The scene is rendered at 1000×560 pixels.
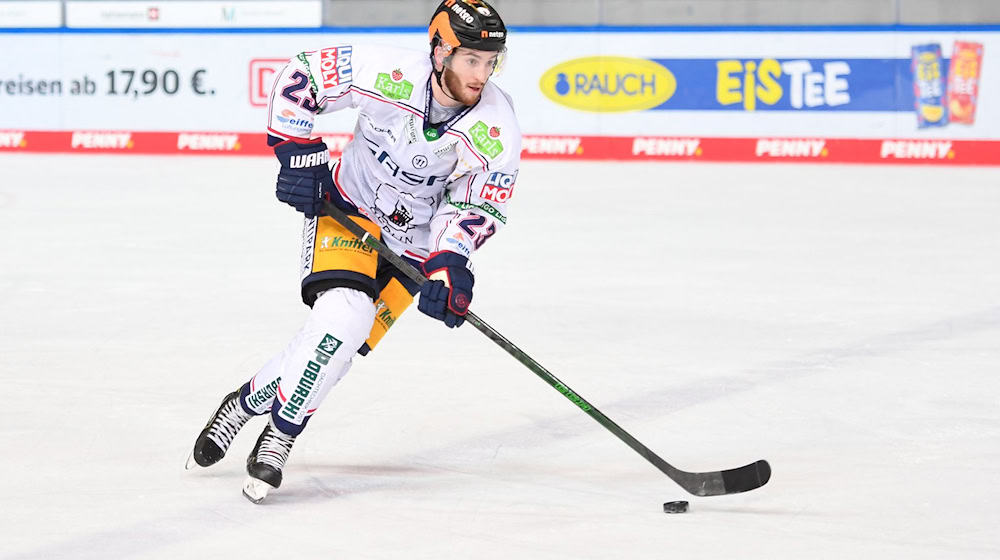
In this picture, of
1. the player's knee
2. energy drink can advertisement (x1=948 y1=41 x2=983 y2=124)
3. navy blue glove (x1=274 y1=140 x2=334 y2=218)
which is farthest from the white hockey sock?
energy drink can advertisement (x1=948 y1=41 x2=983 y2=124)

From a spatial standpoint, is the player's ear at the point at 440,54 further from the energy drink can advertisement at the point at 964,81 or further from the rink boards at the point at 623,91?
the energy drink can advertisement at the point at 964,81

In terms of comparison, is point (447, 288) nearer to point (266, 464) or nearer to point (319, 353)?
point (319, 353)

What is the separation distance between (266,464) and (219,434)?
0.26 m

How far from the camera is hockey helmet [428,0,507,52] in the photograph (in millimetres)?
3449

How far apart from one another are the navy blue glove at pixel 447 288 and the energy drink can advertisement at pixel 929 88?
962 cm

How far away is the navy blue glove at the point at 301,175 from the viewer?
11.7ft

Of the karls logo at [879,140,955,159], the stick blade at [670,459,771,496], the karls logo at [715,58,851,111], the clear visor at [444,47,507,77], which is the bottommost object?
the karls logo at [879,140,955,159]

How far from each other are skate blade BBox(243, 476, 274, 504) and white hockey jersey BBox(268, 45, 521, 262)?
2.41 feet

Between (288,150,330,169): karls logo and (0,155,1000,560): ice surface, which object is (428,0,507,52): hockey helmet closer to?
(288,150,330,169): karls logo

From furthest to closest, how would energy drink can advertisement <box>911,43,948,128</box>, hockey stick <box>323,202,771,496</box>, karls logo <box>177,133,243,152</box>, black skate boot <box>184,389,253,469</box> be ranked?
karls logo <box>177,133,243,152</box> → energy drink can advertisement <box>911,43,948,128</box> → black skate boot <box>184,389,253,469</box> → hockey stick <box>323,202,771,496</box>

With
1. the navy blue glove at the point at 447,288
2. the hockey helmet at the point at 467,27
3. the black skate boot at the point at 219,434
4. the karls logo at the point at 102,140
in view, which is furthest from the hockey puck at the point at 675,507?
the karls logo at the point at 102,140

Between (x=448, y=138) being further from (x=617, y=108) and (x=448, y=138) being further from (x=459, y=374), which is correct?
(x=617, y=108)

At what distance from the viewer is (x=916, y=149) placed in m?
12.3

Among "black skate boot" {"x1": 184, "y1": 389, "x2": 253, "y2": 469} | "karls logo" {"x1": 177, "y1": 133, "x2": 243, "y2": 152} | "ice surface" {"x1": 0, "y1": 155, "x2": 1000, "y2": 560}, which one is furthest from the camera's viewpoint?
"karls logo" {"x1": 177, "y1": 133, "x2": 243, "y2": 152}
